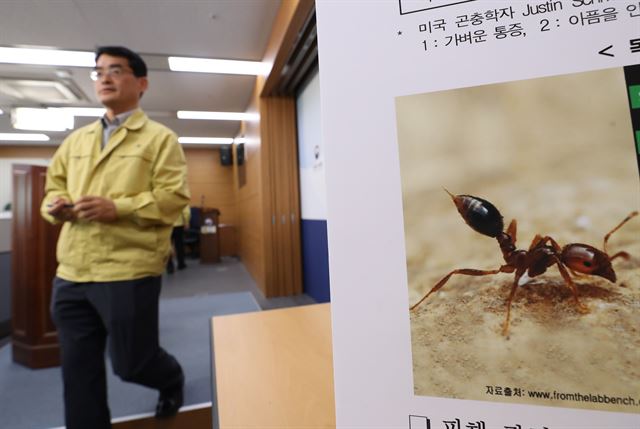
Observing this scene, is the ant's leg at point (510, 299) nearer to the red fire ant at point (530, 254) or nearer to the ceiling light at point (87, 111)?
the red fire ant at point (530, 254)

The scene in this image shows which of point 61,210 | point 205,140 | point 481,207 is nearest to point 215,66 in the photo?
point 205,140

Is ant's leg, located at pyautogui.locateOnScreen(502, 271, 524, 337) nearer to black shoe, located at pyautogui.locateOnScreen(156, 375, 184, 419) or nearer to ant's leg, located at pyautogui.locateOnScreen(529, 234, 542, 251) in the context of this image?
ant's leg, located at pyautogui.locateOnScreen(529, 234, 542, 251)

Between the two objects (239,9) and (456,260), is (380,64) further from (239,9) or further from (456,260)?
(239,9)

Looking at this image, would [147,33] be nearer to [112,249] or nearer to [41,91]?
[41,91]

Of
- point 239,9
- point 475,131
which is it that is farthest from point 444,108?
point 239,9

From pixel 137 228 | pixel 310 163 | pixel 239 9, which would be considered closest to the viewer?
pixel 239 9

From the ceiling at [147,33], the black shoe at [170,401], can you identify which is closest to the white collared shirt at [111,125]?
the ceiling at [147,33]
